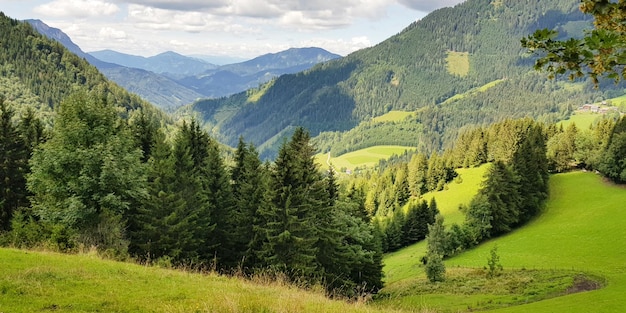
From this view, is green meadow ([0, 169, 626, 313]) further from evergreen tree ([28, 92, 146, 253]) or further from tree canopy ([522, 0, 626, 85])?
evergreen tree ([28, 92, 146, 253])

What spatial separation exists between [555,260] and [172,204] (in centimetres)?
4595

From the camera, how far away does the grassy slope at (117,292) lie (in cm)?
916

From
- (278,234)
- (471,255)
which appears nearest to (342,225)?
(278,234)

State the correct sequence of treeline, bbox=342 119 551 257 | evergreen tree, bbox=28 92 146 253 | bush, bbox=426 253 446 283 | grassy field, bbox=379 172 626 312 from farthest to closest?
treeline, bbox=342 119 551 257, bush, bbox=426 253 446 283, evergreen tree, bbox=28 92 146 253, grassy field, bbox=379 172 626 312

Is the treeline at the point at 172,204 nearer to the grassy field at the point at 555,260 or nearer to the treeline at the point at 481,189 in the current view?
the grassy field at the point at 555,260

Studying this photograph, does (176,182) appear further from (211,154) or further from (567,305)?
(567,305)

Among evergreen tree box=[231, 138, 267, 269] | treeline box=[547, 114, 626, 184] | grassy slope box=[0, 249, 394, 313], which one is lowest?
evergreen tree box=[231, 138, 267, 269]

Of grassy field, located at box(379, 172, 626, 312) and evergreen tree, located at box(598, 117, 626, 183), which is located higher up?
evergreen tree, located at box(598, 117, 626, 183)

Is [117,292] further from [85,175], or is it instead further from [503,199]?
[503,199]

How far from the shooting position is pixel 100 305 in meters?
10.0

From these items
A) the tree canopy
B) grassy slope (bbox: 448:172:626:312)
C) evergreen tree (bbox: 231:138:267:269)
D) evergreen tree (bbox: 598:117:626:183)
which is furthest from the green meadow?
evergreen tree (bbox: 231:138:267:269)

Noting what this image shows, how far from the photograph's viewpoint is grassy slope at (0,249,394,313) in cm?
916

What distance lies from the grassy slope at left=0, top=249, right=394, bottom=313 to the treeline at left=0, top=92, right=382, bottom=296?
6493 millimetres

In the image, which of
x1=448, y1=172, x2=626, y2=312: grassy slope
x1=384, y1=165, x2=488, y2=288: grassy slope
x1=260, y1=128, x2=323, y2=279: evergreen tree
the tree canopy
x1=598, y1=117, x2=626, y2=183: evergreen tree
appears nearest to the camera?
the tree canopy
